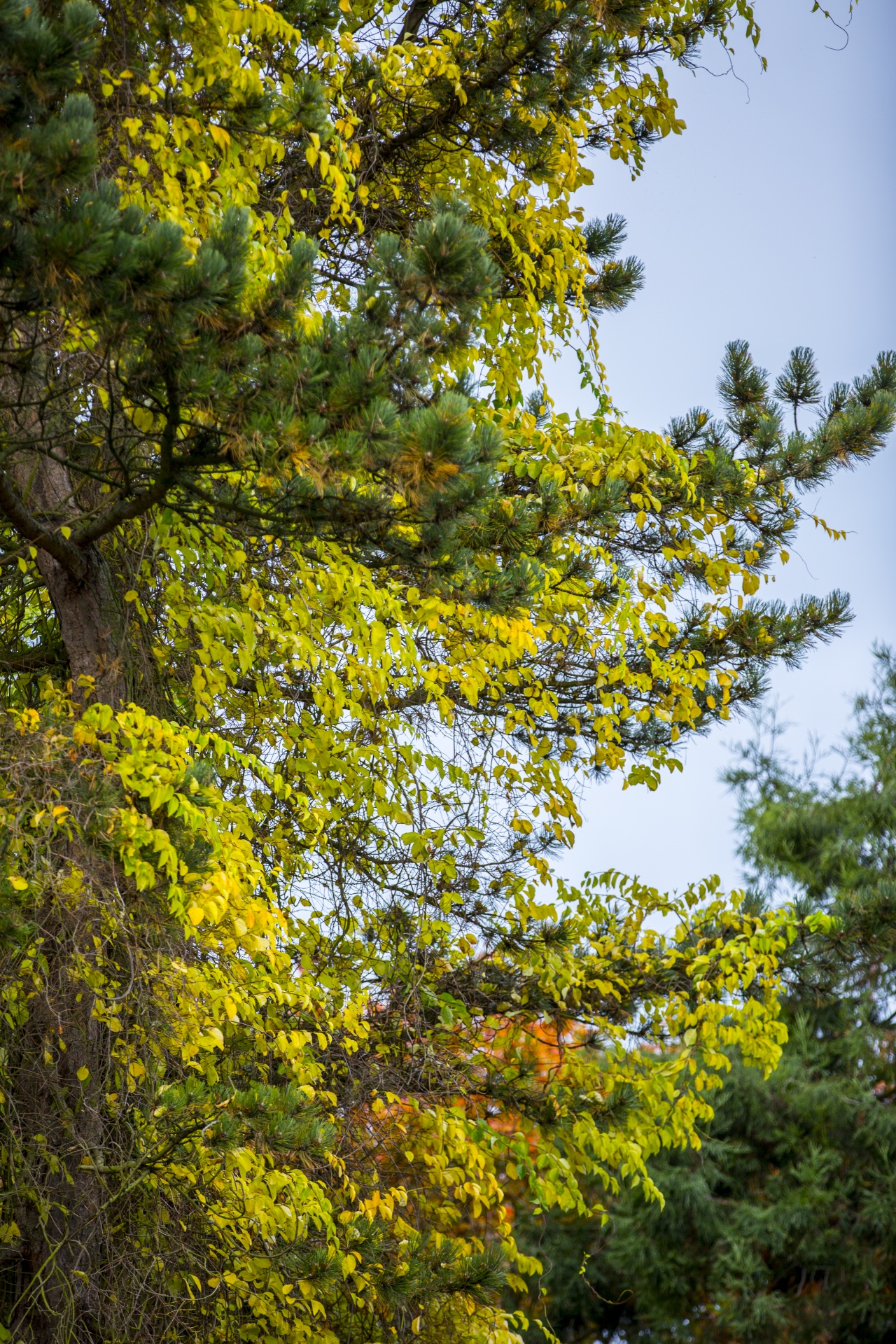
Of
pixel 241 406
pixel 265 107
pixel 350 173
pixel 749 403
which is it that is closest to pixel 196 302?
pixel 241 406

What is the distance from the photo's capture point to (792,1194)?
722 centimetres

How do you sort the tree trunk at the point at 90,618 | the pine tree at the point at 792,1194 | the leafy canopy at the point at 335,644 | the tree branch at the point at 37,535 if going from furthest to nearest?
the pine tree at the point at 792,1194, the tree trunk at the point at 90,618, the tree branch at the point at 37,535, the leafy canopy at the point at 335,644

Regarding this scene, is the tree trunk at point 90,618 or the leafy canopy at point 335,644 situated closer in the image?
the leafy canopy at point 335,644

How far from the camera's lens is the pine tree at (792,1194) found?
709cm

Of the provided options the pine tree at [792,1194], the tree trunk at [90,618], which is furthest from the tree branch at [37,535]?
the pine tree at [792,1194]

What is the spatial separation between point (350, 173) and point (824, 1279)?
23.4 ft

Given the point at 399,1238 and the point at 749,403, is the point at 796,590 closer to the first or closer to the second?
the point at 749,403

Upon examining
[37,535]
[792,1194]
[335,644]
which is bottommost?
[37,535]

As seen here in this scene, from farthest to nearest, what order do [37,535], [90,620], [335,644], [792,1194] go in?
[792,1194], [335,644], [90,620], [37,535]

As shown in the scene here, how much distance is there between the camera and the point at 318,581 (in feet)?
11.5

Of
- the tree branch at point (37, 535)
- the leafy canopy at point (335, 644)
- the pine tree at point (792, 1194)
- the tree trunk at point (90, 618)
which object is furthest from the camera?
the pine tree at point (792, 1194)

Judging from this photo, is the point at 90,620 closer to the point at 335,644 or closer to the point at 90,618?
the point at 90,618

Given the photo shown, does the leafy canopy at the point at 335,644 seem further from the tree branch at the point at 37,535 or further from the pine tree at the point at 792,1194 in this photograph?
the pine tree at the point at 792,1194

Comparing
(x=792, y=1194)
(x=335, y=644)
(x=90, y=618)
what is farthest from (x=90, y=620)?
(x=792, y=1194)
